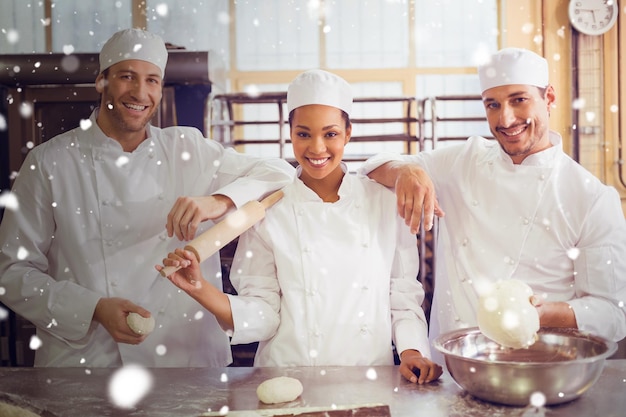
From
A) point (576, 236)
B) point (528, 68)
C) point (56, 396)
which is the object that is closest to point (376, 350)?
point (576, 236)

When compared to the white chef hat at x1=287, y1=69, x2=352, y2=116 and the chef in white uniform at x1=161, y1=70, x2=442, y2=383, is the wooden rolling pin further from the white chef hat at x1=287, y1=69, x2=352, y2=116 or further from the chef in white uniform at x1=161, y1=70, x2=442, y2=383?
the white chef hat at x1=287, y1=69, x2=352, y2=116

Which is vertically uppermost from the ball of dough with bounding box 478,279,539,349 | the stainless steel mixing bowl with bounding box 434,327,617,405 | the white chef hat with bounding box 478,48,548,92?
the white chef hat with bounding box 478,48,548,92

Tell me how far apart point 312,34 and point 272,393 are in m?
3.34

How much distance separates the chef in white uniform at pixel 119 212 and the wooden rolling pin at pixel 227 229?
0.66ft

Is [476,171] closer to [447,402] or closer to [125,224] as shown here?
[447,402]

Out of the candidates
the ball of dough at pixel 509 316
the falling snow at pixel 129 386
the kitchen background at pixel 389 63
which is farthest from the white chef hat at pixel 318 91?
the kitchen background at pixel 389 63

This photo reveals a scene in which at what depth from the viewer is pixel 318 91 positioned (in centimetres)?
153

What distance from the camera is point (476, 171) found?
1826 millimetres

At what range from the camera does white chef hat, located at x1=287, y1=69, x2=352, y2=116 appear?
1.53 meters

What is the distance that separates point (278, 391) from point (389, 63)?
3.46 meters

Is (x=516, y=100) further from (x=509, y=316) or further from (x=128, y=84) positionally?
(x=128, y=84)

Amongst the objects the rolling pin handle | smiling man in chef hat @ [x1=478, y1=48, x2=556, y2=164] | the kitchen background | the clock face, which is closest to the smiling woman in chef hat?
the rolling pin handle

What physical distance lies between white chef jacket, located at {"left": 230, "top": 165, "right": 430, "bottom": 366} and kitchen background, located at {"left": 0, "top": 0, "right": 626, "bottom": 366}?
57.8 inches

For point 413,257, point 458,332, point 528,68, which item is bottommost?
point 458,332
